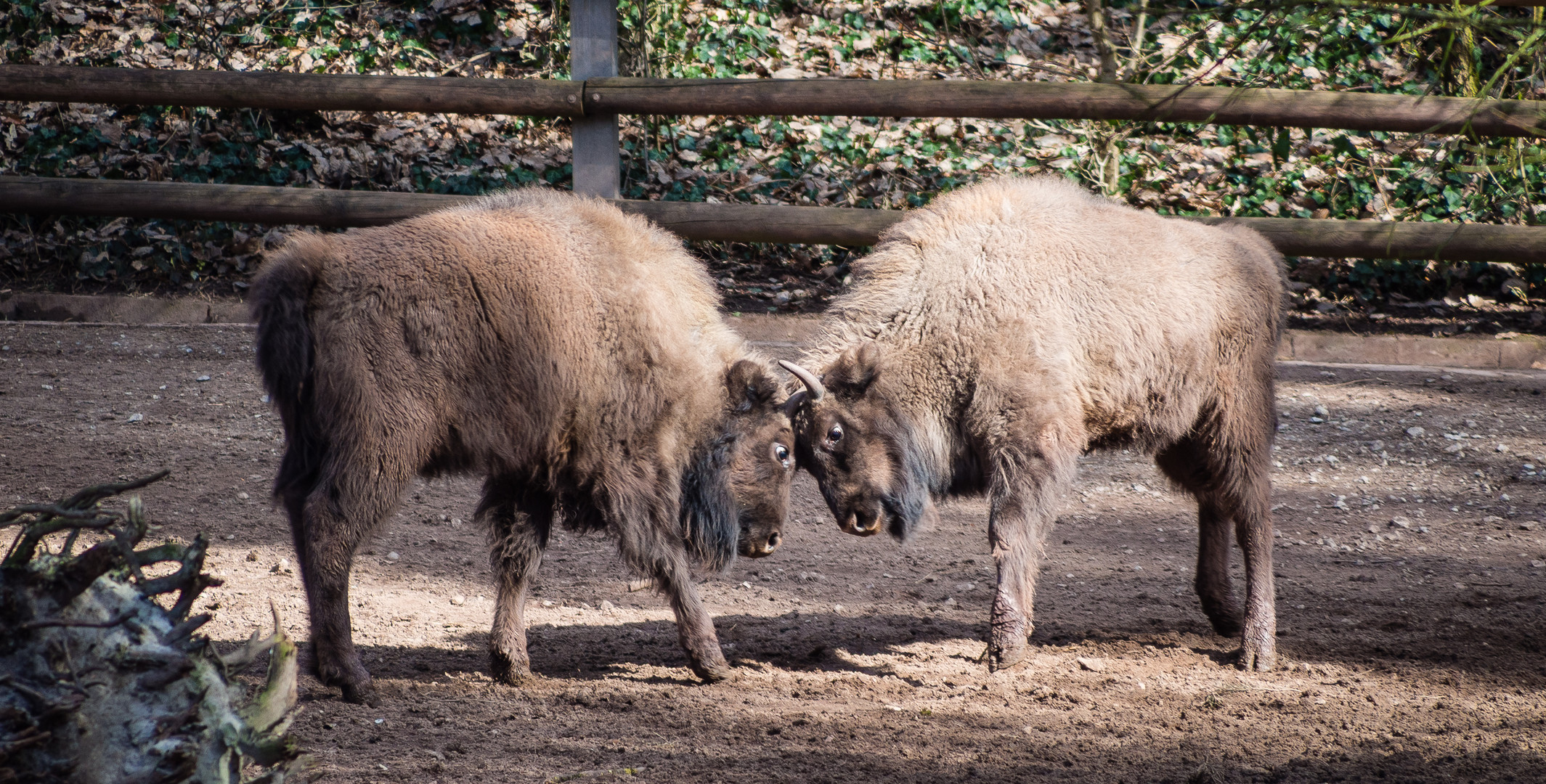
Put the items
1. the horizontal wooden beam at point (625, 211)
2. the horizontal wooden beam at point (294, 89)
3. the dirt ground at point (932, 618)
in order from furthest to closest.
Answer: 1. the horizontal wooden beam at point (294, 89)
2. the horizontal wooden beam at point (625, 211)
3. the dirt ground at point (932, 618)

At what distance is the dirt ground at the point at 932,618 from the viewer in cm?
338

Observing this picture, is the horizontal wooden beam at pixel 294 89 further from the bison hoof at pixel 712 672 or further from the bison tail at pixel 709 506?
the bison hoof at pixel 712 672

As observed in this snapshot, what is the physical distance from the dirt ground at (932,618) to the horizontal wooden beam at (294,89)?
153 centimetres

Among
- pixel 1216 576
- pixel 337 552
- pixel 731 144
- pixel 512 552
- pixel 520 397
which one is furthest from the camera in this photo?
pixel 731 144

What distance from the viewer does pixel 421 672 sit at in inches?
161

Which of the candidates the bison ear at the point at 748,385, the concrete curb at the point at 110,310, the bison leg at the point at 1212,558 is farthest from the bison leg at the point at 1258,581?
the concrete curb at the point at 110,310

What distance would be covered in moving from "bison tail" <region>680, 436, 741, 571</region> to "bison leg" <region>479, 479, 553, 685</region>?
1.65ft

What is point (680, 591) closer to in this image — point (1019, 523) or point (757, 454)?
point (757, 454)

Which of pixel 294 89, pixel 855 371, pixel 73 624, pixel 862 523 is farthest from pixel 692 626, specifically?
pixel 294 89

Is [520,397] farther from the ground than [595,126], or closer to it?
closer to it

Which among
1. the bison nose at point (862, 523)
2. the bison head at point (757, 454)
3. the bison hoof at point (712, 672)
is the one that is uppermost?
the bison head at point (757, 454)

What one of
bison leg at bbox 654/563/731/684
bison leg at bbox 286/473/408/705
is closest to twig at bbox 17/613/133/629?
bison leg at bbox 286/473/408/705

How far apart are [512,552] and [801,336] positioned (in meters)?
3.87

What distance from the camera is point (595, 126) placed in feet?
24.6
